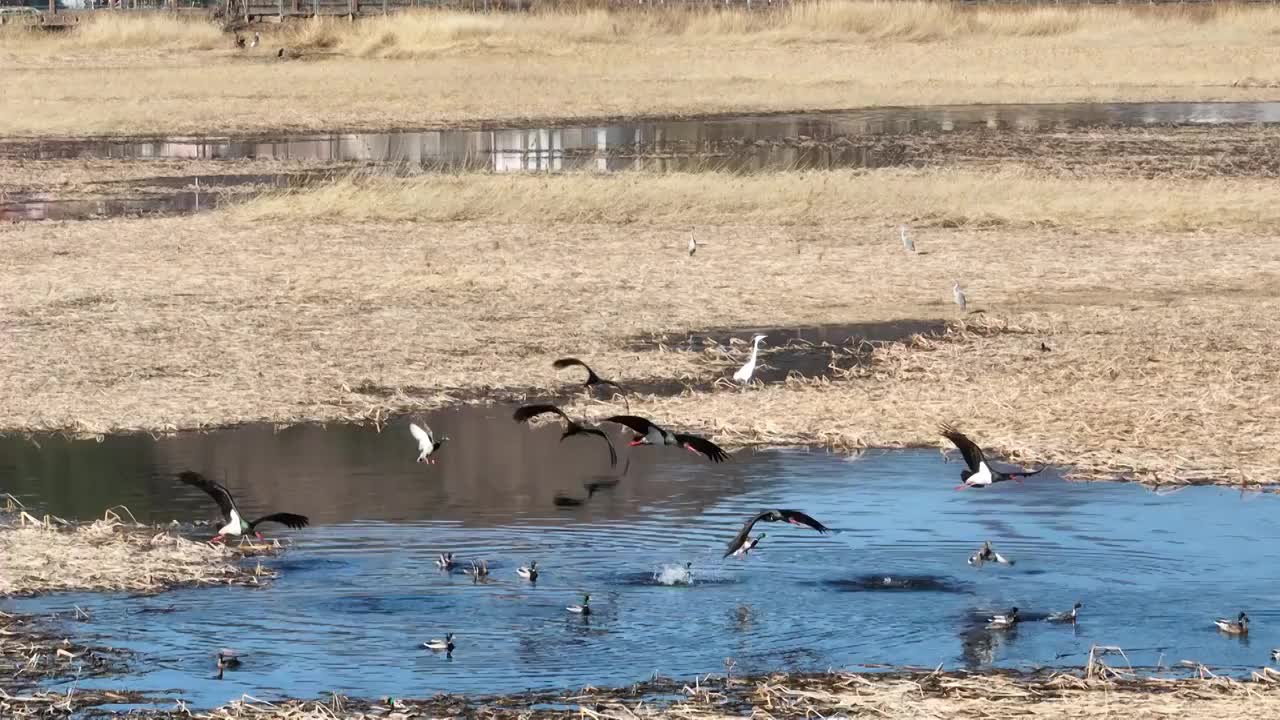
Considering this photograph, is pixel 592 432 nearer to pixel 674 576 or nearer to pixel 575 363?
pixel 575 363

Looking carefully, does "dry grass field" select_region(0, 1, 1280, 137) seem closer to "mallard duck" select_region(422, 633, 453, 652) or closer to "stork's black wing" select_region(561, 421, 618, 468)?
"stork's black wing" select_region(561, 421, 618, 468)

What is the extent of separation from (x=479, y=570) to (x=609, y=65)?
51732mm

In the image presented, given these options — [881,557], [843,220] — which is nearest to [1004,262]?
[843,220]

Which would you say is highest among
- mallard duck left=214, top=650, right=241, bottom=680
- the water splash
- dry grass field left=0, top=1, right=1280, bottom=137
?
mallard duck left=214, top=650, right=241, bottom=680

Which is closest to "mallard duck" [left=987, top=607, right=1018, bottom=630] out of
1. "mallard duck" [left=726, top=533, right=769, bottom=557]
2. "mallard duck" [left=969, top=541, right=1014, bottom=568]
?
"mallard duck" [left=969, top=541, right=1014, bottom=568]

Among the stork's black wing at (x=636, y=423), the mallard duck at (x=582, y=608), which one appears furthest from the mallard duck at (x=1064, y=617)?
the stork's black wing at (x=636, y=423)

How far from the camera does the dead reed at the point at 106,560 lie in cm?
1105

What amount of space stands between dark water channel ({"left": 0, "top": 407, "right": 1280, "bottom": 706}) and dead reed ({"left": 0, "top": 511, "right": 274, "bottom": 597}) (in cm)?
22

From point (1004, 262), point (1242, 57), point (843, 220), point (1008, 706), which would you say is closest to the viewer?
point (1008, 706)

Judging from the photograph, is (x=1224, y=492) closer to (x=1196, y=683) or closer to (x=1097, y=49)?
(x=1196, y=683)

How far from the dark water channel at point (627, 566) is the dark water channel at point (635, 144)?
17.3 meters

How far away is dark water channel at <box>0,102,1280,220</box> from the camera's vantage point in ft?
117

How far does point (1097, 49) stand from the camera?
216ft

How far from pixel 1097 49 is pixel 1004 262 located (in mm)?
44359
